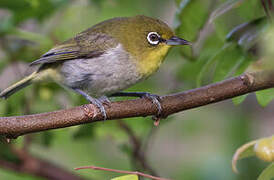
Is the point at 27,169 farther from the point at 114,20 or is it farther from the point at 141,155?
the point at 114,20

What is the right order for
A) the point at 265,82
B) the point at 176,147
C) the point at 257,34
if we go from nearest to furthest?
1. the point at 265,82
2. the point at 257,34
3. the point at 176,147

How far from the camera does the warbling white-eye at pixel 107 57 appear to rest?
3623mm

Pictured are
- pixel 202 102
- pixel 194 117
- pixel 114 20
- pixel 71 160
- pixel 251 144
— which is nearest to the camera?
pixel 251 144

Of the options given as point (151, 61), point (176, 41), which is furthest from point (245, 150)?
point (151, 61)

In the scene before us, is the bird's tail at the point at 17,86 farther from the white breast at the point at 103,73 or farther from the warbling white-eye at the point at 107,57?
the white breast at the point at 103,73

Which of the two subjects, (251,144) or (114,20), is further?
(114,20)

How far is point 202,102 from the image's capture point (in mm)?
2547

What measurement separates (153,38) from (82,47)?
65 centimetres

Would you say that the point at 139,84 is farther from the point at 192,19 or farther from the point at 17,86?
the point at 192,19

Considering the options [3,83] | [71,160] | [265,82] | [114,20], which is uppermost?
[3,83]

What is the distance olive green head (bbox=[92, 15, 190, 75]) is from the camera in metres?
3.69

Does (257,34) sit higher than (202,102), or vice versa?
(257,34)

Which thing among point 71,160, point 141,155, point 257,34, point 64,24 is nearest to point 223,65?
point 257,34

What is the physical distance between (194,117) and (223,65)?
2618mm
